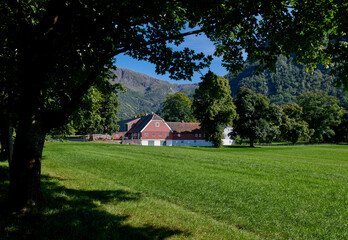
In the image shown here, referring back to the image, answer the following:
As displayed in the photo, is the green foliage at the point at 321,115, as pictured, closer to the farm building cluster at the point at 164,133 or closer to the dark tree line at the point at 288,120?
the dark tree line at the point at 288,120

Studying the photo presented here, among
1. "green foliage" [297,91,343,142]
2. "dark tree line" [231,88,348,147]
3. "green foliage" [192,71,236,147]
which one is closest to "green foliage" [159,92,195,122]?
"dark tree line" [231,88,348,147]

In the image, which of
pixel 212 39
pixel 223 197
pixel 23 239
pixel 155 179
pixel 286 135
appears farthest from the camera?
pixel 286 135

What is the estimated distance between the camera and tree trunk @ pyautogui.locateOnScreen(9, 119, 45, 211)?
465 centimetres

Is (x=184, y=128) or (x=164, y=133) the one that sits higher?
(x=184, y=128)

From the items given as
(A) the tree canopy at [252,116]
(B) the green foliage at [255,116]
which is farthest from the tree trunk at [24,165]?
(B) the green foliage at [255,116]

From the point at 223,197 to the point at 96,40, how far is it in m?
6.54

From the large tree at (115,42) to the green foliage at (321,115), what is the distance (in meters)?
85.3

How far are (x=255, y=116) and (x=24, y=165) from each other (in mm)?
48958

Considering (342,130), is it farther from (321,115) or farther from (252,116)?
(252,116)

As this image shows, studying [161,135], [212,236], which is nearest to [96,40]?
[212,236]

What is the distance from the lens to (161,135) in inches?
2413

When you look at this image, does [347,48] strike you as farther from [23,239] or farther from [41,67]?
[23,239]

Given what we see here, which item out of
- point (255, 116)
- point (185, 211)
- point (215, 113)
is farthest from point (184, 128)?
point (185, 211)

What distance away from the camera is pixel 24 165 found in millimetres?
4672
